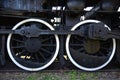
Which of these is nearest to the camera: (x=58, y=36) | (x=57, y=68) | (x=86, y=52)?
(x=58, y=36)

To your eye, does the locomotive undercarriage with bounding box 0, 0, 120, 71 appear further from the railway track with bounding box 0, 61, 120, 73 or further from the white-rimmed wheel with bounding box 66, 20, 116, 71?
the railway track with bounding box 0, 61, 120, 73

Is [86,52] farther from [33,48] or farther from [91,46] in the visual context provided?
[33,48]

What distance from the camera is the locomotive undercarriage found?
6219 mm

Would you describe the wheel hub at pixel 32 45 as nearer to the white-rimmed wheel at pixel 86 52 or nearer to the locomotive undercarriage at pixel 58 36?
the locomotive undercarriage at pixel 58 36

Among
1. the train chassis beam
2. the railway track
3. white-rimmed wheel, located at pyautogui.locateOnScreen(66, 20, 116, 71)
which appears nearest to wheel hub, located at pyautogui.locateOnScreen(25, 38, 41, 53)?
the train chassis beam

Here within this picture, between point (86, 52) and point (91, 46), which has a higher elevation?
point (91, 46)

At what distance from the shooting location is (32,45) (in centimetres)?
623

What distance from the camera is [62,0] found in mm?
6586

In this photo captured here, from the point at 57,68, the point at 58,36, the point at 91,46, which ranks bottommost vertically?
the point at 57,68

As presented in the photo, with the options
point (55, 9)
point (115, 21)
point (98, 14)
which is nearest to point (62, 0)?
point (55, 9)

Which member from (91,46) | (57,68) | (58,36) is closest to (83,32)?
(91,46)

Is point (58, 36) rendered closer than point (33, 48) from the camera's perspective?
No

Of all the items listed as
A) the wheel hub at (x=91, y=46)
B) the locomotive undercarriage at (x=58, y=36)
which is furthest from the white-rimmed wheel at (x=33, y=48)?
the wheel hub at (x=91, y=46)

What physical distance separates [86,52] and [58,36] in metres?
0.67
